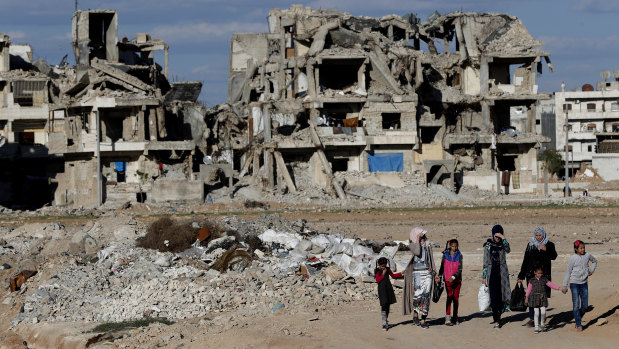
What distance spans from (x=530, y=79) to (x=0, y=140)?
30715 mm

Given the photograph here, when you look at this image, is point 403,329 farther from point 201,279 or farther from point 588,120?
point 588,120

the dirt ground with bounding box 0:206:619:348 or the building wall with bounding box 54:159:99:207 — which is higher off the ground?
the building wall with bounding box 54:159:99:207

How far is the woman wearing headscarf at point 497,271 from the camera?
1495cm

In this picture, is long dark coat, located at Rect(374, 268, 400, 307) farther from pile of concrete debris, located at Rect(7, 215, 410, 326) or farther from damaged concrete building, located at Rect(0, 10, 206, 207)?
damaged concrete building, located at Rect(0, 10, 206, 207)

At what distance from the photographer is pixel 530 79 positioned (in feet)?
188

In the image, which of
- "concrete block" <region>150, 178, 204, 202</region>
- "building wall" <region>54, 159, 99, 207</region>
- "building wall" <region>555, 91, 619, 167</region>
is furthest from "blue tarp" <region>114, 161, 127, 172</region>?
"building wall" <region>555, 91, 619, 167</region>

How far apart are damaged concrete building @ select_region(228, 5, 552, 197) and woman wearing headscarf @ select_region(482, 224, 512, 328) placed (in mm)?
34539

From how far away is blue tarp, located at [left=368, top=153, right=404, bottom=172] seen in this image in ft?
173

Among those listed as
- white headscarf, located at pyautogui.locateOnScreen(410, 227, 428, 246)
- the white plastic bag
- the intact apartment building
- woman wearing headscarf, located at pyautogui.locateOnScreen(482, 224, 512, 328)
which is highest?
the intact apartment building

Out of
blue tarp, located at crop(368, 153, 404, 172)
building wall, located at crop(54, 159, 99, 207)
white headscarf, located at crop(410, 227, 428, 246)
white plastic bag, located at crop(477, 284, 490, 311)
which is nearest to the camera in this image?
white headscarf, located at crop(410, 227, 428, 246)

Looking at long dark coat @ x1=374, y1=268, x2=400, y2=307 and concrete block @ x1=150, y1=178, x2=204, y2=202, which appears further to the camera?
concrete block @ x1=150, y1=178, x2=204, y2=202

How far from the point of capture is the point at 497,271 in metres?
15.0

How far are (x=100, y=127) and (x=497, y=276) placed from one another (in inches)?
1594

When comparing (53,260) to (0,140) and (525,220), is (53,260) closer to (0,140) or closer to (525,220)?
(525,220)
